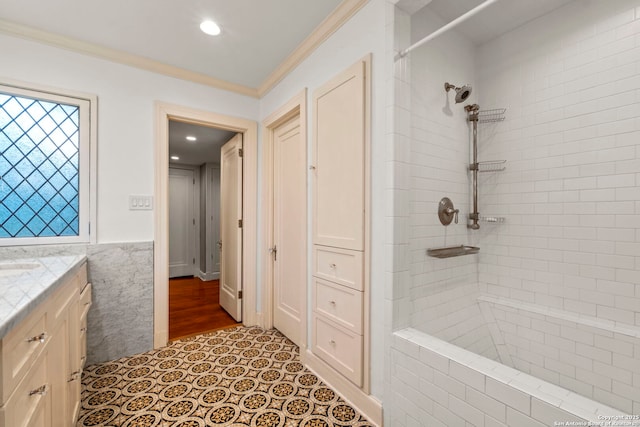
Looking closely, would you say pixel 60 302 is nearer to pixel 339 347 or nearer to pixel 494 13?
pixel 339 347

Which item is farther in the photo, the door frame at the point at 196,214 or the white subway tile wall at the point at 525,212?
the door frame at the point at 196,214

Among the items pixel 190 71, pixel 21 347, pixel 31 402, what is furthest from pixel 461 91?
pixel 31 402

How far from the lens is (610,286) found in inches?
66.1

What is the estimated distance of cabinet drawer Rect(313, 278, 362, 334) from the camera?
1729mm

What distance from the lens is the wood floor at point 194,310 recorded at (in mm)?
2951

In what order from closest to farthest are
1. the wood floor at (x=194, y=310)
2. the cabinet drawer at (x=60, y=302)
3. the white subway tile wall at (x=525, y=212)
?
the cabinet drawer at (x=60, y=302) → the white subway tile wall at (x=525, y=212) → the wood floor at (x=194, y=310)

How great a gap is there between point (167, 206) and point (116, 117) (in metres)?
0.81

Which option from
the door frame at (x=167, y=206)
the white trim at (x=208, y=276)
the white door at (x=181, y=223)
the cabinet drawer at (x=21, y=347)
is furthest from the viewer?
the white door at (x=181, y=223)

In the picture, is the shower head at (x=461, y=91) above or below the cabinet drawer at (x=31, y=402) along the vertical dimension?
above

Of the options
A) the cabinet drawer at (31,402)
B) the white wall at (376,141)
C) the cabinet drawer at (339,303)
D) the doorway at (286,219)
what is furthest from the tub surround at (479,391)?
the cabinet drawer at (31,402)

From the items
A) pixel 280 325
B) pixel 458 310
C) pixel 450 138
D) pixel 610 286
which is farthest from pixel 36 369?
pixel 610 286

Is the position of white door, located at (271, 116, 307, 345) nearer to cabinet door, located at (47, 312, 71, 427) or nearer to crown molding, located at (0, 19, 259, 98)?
crown molding, located at (0, 19, 259, 98)

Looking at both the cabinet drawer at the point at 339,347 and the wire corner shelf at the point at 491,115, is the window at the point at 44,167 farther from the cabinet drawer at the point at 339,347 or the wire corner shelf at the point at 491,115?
the wire corner shelf at the point at 491,115

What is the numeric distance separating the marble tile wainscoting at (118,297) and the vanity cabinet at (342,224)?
145 cm
